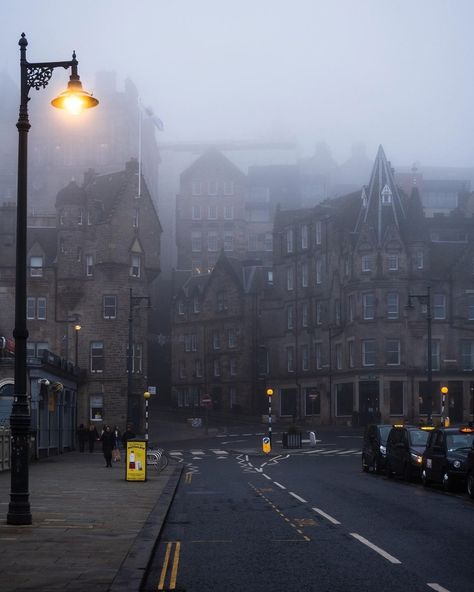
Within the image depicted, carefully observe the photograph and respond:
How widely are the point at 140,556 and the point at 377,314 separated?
7252 cm

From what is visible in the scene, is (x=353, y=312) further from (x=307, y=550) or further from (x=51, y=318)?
(x=307, y=550)

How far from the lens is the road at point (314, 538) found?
11953 millimetres

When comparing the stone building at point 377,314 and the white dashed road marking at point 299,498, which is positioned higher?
the stone building at point 377,314

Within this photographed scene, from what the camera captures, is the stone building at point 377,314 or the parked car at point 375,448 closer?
the parked car at point 375,448

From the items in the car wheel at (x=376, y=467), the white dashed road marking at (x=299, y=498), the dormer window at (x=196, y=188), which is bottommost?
the car wheel at (x=376, y=467)

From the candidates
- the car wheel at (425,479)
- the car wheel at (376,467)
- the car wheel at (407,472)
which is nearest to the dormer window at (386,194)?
the car wheel at (376,467)

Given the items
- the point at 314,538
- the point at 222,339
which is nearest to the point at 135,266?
the point at 222,339

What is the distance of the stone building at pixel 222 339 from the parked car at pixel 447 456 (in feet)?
226

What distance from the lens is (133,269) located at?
8219cm

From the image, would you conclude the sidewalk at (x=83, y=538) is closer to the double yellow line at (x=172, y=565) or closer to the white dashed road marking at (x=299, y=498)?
the double yellow line at (x=172, y=565)

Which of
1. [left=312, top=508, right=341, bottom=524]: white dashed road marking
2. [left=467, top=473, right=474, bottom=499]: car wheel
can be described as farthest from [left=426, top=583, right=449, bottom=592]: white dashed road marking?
[left=467, top=473, right=474, bottom=499]: car wheel

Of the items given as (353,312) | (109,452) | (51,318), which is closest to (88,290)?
(51,318)

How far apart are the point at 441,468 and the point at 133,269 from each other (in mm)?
56447

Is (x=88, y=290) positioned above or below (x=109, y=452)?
above
